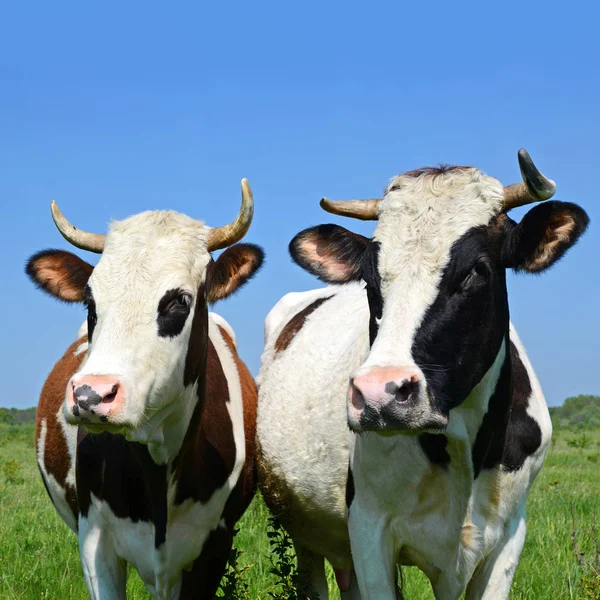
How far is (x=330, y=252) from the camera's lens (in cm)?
522

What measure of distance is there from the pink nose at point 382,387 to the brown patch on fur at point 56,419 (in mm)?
3244

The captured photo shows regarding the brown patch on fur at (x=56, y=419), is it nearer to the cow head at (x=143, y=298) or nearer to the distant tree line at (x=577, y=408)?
the cow head at (x=143, y=298)

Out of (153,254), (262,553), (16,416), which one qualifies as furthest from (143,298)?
(16,416)

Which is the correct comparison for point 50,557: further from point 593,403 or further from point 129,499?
point 593,403

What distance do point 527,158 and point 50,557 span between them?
5.28 m

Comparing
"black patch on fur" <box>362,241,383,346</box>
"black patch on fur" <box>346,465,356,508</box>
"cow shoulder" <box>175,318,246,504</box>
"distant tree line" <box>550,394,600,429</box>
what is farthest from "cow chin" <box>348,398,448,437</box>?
"distant tree line" <box>550,394,600,429</box>

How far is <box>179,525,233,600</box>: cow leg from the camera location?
223 inches

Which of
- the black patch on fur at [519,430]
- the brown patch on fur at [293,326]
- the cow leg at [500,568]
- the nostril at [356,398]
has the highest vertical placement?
the brown patch on fur at [293,326]

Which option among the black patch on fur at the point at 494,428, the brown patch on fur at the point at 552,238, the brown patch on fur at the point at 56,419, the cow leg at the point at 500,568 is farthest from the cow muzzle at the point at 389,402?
the brown patch on fur at the point at 56,419

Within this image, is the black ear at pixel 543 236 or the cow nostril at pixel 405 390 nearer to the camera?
the cow nostril at pixel 405 390

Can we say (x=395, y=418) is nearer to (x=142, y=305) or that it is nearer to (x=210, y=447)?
(x=142, y=305)

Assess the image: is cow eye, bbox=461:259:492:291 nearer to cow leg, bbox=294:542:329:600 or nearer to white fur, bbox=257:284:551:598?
white fur, bbox=257:284:551:598

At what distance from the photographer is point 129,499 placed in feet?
17.8

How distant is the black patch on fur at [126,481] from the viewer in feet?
17.6
